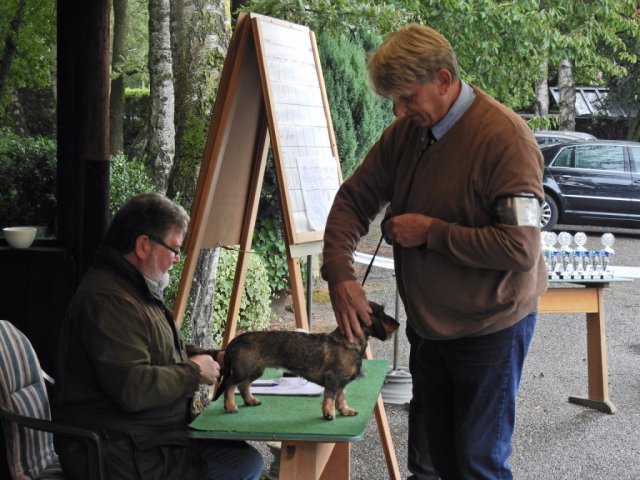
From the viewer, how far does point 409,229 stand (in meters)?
2.87

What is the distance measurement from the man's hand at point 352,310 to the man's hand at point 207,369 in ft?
1.44

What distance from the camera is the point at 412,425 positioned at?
393 centimetres

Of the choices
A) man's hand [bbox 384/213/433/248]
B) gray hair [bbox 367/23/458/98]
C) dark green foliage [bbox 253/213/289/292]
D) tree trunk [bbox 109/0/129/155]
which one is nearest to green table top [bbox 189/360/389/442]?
man's hand [bbox 384/213/433/248]

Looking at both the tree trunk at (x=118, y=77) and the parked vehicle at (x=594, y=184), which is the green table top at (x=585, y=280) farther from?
the parked vehicle at (x=594, y=184)

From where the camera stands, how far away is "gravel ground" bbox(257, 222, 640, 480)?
5145 millimetres

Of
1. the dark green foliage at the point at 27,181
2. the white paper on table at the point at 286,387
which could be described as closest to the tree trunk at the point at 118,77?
the dark green foliage at the point at 27,181

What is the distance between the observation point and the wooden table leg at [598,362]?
20.2 feet

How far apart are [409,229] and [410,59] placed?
51 cm

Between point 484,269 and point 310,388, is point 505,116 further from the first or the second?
point 310,388

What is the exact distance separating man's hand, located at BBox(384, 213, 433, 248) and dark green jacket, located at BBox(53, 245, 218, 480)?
0.77 meters

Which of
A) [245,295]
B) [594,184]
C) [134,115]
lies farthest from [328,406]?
[134,115]

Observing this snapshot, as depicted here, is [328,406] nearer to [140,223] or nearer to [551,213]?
[140,223]

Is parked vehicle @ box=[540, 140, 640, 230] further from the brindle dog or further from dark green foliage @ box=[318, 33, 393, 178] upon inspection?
the brindle dog

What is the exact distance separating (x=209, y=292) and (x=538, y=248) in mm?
3061
